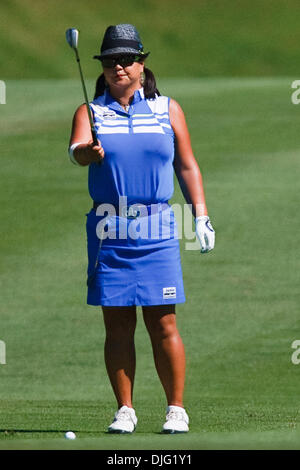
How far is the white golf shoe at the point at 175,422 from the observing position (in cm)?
648

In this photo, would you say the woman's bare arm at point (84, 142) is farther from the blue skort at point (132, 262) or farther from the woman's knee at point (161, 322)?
the woman's knee at point (161, 322)

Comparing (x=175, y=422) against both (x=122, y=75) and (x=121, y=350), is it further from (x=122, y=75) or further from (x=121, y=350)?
(x=122, y=75)

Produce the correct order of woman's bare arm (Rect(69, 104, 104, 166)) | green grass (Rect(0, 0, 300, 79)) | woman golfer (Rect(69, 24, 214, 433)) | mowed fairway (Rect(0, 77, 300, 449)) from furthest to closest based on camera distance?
green grass (Rect(0, 0, 300, 79))
mowed fairway (Rect(0, 77, 300, 449))
woman golfer (Rect(69, 24, 214, 433))
woman's bare arm (Rect(69, 104, 104, 166))

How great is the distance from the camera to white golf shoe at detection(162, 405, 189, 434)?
648cm

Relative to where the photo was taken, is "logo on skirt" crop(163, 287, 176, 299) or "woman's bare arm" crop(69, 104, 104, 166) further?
"logo on skirt" crop(163, 287, 176, 299)

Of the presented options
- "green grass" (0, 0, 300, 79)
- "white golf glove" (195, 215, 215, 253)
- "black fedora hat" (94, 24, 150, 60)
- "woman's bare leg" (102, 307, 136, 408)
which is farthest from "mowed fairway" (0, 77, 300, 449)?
"green grass" (0, 0, 300, 79)

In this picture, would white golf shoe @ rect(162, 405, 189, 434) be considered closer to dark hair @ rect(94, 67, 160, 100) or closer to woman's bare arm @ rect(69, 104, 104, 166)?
woman's bare arm @ rect(69, 104, 104, 166)

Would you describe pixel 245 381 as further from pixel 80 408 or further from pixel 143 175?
pixel 143 175

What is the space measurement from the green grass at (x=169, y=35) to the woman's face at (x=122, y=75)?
70.7ft

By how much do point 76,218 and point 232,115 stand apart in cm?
673

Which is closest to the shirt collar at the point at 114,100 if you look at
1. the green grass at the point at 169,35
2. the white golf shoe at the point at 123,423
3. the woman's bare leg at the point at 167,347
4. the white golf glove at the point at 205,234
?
the white golf glove at the point at 205,234

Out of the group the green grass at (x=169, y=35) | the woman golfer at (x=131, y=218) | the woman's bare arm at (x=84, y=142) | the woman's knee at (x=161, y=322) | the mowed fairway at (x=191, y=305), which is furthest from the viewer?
the green grass at (x=169, y=35)

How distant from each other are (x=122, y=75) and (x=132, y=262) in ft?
3.13

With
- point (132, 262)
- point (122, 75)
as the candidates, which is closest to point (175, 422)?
point (132, 262)
